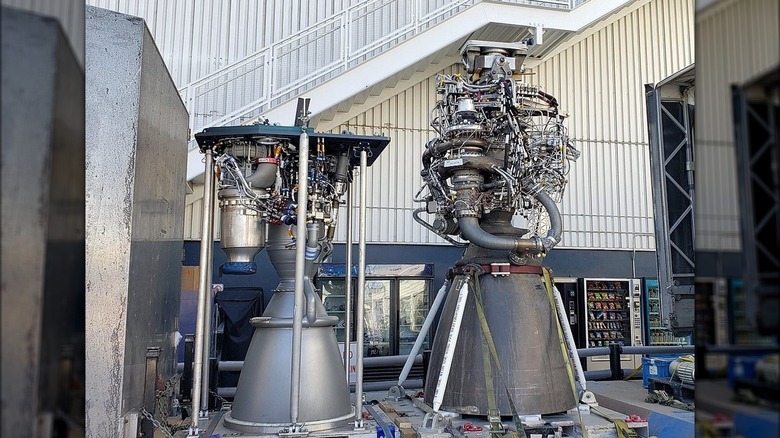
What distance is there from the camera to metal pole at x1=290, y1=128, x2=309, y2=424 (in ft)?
12.1

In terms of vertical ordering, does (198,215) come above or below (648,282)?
above

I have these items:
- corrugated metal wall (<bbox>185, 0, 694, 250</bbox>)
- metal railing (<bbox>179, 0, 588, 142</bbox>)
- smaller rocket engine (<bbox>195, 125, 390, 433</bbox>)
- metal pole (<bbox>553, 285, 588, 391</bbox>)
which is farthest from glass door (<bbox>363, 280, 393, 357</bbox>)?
smaller rocket engine (<bbox>195, 125, 390, 433</bbox>)

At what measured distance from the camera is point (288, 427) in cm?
379

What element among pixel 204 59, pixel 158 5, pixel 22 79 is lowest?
pixel 22 79

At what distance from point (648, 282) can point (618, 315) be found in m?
0.89

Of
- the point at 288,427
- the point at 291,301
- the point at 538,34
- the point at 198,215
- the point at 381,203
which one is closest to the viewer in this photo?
the point at 288,427

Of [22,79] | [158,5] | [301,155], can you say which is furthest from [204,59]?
[22,79]

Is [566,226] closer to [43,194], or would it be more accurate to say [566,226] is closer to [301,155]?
[301,155]

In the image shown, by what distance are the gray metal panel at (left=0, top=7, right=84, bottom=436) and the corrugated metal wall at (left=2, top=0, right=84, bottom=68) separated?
0.5 inches

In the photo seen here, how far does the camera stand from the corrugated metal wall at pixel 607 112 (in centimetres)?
988

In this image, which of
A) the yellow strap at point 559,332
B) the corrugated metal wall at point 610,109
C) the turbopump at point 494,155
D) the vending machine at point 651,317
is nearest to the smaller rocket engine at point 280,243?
the turbopump at point 494,155

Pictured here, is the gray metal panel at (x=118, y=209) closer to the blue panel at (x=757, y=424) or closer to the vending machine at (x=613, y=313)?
the blue panel at (x=757, y=424)

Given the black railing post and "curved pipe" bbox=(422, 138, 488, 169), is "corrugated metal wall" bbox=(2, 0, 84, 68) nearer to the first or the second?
"curved pipe" bbox=(422, 138, 488, 169)

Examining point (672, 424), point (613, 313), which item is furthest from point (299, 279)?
point (613, 313)
